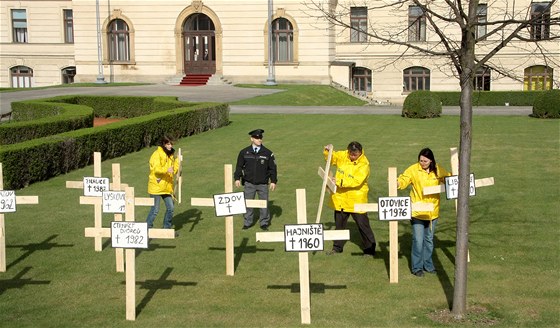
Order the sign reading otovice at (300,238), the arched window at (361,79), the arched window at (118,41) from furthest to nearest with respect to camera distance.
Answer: the arched window at (361,79), the arched window at (118,41), the sign reading otovice at (300,238)

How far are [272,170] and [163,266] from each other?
3.13 meters

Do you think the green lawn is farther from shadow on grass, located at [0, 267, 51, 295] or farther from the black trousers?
the black trousers

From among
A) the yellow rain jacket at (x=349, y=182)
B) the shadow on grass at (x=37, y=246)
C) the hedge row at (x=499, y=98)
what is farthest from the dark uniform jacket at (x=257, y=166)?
the hedge row at (x=499, y=98)

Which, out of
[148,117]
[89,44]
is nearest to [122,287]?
[148,117]

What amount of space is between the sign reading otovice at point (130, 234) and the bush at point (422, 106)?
24.8 meters

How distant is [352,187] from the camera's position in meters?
12.4

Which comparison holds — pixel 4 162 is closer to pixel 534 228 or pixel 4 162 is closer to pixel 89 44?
pixel 534 228

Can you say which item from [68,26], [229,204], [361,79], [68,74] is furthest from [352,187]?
[68,26]

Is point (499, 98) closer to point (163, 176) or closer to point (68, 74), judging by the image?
point (68, 74)

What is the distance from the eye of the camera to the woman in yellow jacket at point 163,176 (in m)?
14.0

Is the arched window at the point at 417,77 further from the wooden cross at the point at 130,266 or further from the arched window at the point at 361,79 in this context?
the wooden cross at the point at 130,266

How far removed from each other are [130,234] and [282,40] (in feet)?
141


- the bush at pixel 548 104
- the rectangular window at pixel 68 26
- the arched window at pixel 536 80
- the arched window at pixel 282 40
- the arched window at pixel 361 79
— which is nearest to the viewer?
the bush at pixel 548 104

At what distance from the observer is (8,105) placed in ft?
125
